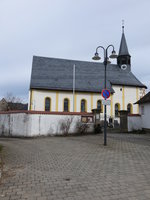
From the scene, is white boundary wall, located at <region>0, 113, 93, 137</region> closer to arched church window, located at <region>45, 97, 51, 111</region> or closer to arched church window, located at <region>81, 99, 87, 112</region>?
arched church window, located at <region>45, 97, 51, 111</region>

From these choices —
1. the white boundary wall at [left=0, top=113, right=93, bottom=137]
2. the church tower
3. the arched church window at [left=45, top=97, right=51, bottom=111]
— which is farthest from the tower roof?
the white boundary wall at [left=0, top=113, right=93, bottom=137]

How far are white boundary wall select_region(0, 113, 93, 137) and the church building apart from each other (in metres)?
10.5

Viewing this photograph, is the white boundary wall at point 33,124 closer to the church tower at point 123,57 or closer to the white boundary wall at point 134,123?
the white boundary wall at point 134,123

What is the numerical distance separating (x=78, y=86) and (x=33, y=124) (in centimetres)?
1568

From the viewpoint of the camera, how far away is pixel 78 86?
2794cm

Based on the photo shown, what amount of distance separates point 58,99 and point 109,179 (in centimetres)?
2273

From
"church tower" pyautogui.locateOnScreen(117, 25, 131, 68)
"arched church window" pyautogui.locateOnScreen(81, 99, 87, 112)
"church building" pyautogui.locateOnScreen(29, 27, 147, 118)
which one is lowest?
"arched church window" pyautogui.locateOnScreen(81, 99, 87, 112)

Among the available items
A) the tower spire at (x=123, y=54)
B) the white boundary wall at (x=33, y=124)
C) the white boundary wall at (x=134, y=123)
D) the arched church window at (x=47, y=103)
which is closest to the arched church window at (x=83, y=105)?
the arched church window at (x=47, y=103)

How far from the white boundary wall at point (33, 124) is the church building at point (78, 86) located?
10514mm

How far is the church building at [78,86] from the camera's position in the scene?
26312 millimetres

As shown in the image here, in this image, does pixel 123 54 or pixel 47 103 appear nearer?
pixel 47 103

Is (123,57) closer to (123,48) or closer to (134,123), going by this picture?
(123,48)

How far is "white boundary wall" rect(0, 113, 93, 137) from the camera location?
13398 millimetres

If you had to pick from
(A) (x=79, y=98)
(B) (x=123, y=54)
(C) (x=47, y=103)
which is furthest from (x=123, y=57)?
(C) (x=47, y=103)
